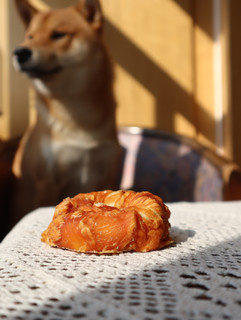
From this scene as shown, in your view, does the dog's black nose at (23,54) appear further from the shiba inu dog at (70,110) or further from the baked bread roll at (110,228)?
the baked bread roll at (110,228)

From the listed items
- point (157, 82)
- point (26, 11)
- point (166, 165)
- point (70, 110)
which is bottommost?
point (166, 165)

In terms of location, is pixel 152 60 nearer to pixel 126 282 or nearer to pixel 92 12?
pixel 92 12

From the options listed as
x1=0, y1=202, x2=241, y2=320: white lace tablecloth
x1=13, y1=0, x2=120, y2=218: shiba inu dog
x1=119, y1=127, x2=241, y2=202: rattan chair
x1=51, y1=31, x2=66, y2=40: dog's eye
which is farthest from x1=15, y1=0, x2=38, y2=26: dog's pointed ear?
x1=0, y1=202, x2=241, y2=320: white lace tablecloth

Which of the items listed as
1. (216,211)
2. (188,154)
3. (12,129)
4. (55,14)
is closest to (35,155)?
(12,129)

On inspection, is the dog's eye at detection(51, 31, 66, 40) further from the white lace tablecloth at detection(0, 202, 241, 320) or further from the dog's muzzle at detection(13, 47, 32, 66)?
the white lace tablecloth at detection(0, 202, 241, 320)

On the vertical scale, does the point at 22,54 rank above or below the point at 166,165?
above

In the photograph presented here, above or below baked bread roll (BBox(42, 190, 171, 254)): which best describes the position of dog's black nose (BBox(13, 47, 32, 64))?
above

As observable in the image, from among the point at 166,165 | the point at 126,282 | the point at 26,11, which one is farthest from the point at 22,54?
the point at 126,282
